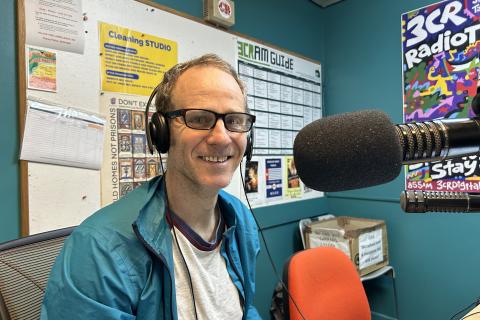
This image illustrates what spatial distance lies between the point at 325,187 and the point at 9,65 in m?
1.24

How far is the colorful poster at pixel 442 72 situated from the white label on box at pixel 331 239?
63cm

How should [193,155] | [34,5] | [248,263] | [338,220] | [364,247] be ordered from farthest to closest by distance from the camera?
1. [338,220]
2. [364,247]
3. [34,5]
4. [248,263]
5. [193,155]

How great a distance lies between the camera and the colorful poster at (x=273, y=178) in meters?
2.11

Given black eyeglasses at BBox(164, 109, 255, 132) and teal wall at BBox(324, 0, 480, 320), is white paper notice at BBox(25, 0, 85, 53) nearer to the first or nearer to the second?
black eyeglasses at BBox(164, 109, 255, 132)

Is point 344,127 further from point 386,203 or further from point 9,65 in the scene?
point 386,203

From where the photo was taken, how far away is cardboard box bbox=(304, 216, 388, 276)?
1.91 metres

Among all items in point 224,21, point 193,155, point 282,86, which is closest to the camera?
point 193,155

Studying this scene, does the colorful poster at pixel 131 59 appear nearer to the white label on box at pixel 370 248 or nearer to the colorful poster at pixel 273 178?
the colorful poster at pixel 273 178

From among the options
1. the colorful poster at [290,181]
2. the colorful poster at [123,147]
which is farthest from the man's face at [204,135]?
the colorful poster at [290,181]

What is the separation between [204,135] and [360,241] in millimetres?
1511

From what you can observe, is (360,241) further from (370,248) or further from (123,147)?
(123,147)

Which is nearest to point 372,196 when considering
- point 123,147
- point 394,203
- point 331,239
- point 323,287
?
point 394,203

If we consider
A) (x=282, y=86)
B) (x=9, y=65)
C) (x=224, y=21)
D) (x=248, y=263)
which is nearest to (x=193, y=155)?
(x=248, y=263)

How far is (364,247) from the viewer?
6.46ft
